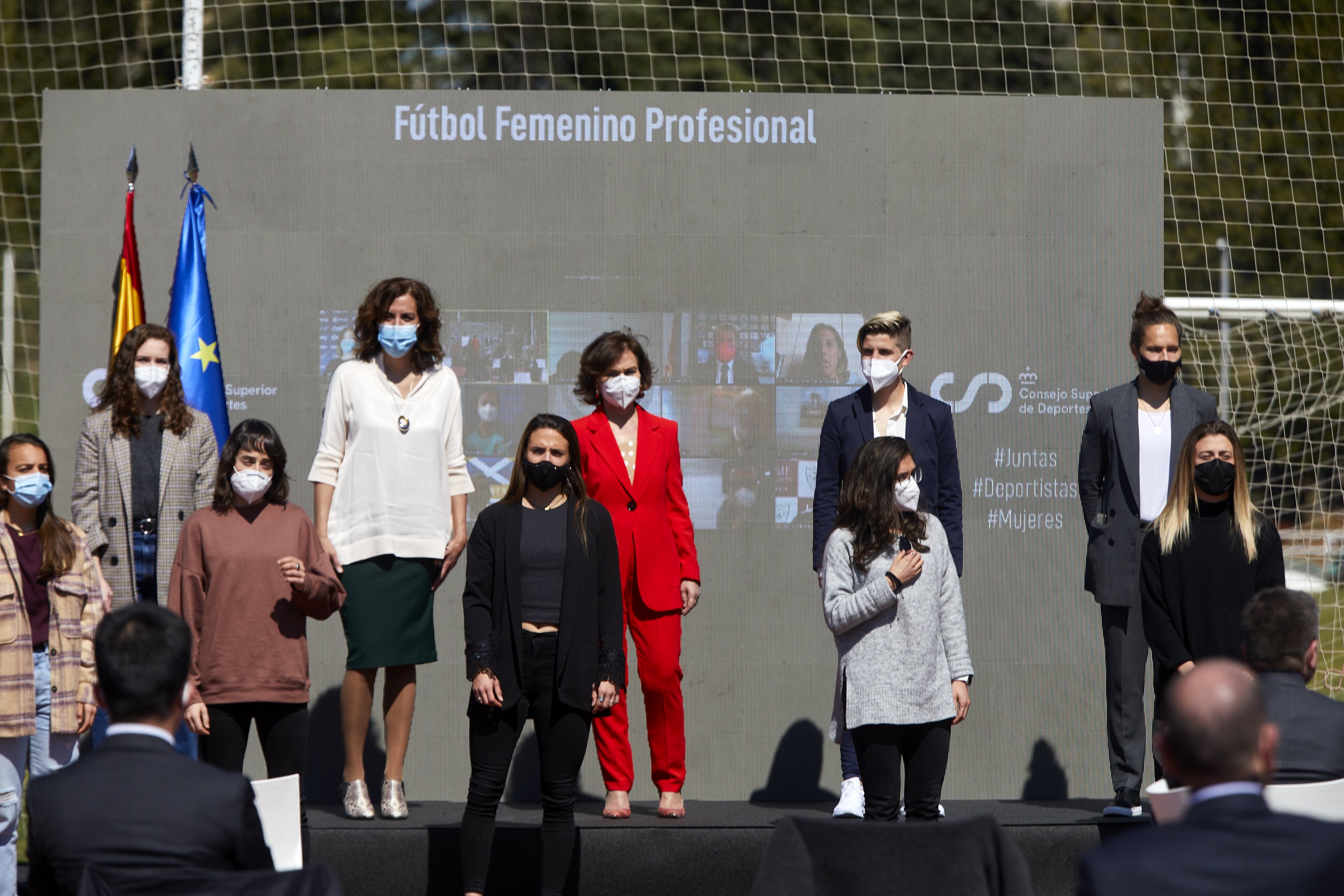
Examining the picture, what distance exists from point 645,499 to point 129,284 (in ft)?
8.10

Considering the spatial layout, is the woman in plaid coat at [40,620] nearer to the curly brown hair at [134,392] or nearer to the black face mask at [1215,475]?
the curly brown hair at [134,392]

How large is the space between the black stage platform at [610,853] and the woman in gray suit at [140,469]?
0.77 metres

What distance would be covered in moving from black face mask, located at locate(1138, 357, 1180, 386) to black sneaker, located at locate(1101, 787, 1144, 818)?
149 centimetres

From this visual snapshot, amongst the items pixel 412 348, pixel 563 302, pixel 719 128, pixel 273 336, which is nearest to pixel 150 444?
pixel 412 348

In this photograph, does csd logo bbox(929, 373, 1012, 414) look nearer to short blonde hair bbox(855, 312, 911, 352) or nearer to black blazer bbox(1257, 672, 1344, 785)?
short blonde hair bbox(855, 312, 911, 352)

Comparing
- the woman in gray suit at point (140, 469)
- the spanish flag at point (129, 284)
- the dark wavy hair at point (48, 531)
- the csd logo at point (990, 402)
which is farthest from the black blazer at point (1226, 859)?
the spanish flag at point (129, 284)

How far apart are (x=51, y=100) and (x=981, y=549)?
14.8ft

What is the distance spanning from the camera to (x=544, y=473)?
15.0 feet

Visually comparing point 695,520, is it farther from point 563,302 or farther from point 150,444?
point 150,444

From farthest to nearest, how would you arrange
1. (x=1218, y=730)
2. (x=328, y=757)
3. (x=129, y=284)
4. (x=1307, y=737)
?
(x=328, y=757) < (x=129, y=284) < (x=1307, y=737) < (x=1218, y=730)

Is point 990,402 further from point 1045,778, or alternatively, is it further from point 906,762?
point 906,762

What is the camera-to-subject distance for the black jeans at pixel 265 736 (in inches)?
180

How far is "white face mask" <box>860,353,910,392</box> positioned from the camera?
522cm

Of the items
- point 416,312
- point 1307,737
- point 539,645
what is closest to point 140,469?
point 416,312
